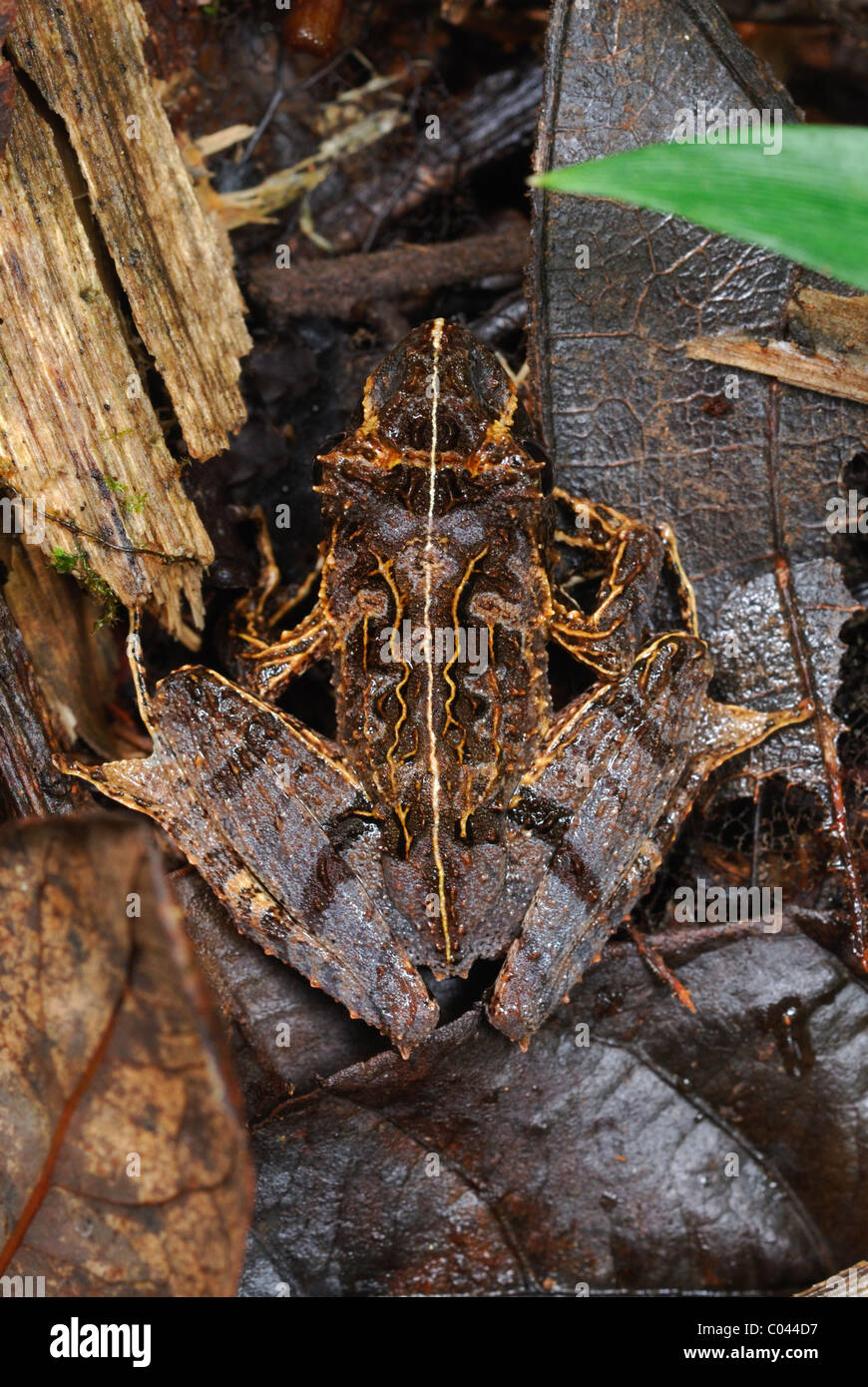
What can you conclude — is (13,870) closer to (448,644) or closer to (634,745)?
(448,644)

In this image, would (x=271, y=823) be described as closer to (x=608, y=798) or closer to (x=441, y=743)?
(x=441, y=743)

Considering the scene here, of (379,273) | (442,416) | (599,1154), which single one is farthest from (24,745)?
(379,273)

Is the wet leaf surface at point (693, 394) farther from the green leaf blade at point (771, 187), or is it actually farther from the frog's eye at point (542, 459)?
the green leaf blade at point (771, 187)

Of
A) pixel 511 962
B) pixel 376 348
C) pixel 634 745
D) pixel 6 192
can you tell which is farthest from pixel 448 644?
pixel 6 192

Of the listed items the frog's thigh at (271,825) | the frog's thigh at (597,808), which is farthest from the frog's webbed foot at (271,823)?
the frog's thigh at (597,808)

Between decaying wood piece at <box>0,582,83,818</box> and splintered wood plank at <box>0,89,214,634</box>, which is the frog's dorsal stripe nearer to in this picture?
splintered wood plank at <box>0,89,214,634</box>

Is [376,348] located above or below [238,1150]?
above
